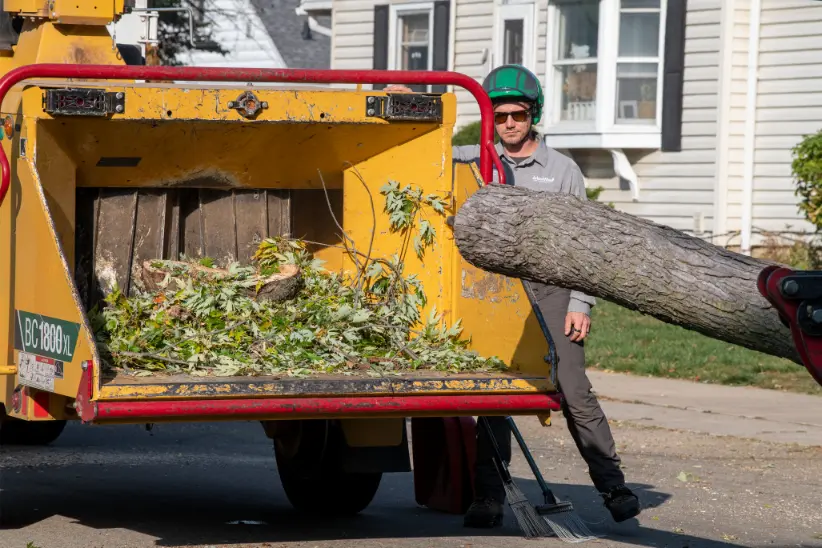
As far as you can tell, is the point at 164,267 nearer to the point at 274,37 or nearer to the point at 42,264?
the point at 42,264

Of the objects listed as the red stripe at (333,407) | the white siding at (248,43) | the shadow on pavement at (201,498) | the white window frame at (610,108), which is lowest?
the shadow on pavement at (201,498)

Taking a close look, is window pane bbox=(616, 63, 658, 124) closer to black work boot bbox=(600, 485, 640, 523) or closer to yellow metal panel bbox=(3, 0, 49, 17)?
yellow metal panel bbox=(3, 0, 49, 17)

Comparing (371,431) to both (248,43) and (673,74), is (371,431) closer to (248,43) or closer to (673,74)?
(673,74)

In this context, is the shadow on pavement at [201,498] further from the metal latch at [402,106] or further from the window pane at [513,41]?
the window pane at [513,41]

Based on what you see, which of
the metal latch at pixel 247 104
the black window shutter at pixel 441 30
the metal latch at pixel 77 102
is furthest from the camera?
the black window shutter at pixel 441 30

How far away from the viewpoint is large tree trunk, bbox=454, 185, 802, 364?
4.37m

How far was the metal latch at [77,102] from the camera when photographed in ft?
19.1

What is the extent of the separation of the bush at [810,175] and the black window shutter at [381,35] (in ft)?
22.7

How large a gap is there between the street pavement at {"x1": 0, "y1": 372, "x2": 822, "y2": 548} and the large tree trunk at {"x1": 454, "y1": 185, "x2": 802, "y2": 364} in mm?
1824

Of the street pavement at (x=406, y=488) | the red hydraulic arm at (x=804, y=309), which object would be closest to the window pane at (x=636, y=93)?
the street pavement at (x=406, y=488)

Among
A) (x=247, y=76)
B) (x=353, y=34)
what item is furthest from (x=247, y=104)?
(x=353, y=34)

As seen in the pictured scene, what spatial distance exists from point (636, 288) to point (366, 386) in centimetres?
136

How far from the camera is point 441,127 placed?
21.1ft

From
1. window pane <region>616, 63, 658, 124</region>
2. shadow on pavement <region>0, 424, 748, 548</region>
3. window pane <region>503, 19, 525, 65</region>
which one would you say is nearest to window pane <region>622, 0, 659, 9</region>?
window pane <region>616, 63, 658, 124</region>
